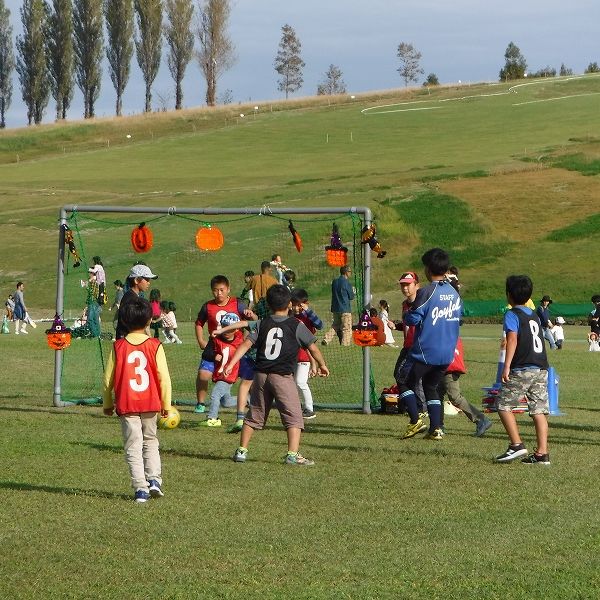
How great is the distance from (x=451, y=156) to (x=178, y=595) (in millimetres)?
67728

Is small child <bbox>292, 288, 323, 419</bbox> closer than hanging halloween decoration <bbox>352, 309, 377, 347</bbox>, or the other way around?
small child <bbox>292, 288, 323, 419</bbox>

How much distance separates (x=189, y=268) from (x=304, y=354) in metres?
25.5

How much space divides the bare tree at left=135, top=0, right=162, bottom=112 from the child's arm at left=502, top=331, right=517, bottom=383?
9537 cm

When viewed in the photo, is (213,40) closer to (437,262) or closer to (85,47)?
(85,47)

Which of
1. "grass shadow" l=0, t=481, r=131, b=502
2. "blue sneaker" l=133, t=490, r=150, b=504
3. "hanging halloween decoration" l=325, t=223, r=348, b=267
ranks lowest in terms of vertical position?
"grass shadow" l=0, t=481, r=131, b=502

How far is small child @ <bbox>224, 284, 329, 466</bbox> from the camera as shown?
11.1 metres

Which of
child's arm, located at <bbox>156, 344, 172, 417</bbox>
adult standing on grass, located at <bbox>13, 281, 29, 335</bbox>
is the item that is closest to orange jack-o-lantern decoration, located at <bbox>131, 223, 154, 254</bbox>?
child's arm, located at <bbox>156, 344, 172, 417</bbox>

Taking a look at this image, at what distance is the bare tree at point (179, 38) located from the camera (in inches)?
4168

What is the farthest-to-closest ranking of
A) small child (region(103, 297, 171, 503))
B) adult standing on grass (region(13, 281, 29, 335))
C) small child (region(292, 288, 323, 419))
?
1. adult standing on grass (region(13, 281, 29, 335))
2. small child (region(292, 288, 323, 419))
3. small child (region(103, 297, 171, 503))

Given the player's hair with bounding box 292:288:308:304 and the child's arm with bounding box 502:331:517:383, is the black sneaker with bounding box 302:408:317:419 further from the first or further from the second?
the child's arm with bounding box 502:331:517:383

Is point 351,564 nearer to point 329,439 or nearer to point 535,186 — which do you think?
point 329,439

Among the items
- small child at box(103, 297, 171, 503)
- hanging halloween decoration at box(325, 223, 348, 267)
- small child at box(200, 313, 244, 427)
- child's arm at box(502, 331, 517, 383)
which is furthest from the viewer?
hanging halloween decoration at box(325, 223, 348, 267)

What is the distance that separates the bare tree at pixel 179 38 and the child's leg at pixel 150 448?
99540 millimetres

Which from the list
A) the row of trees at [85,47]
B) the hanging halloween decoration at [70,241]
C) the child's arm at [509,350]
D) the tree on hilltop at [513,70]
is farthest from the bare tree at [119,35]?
the child's arm at [509,350]
